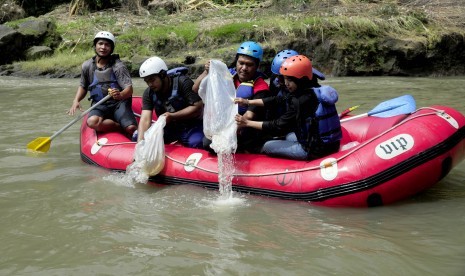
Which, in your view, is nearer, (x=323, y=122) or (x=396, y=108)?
(x=323, y=122)

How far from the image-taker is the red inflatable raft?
3.97m

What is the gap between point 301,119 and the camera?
4.29m

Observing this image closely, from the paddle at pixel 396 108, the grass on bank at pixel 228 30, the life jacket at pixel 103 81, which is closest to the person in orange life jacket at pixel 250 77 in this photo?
the paddle at pixel 396 108

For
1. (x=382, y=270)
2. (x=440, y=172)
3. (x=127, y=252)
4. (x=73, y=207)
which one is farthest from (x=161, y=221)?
(x=440, y=172)

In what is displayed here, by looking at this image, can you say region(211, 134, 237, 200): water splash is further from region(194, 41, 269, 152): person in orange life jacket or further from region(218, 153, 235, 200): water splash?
region(194, 41, 269, 152): person in orange life jacket

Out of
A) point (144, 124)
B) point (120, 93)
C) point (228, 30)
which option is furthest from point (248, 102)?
point (228, 30)

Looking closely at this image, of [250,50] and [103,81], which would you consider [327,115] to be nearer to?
[250,50]

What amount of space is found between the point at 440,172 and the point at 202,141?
218cm

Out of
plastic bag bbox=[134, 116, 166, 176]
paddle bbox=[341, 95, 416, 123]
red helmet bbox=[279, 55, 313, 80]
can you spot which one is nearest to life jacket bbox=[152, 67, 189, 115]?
plastic bag bbox=[134, 116, 166, 176]

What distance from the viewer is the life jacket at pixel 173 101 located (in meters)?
5.00

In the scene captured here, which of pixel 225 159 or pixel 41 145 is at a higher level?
pixel 225 159

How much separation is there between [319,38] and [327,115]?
31.0 feet

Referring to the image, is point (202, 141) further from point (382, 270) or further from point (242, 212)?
point (382, 270)

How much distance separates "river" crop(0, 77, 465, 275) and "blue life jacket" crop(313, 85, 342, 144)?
0.60 meters
